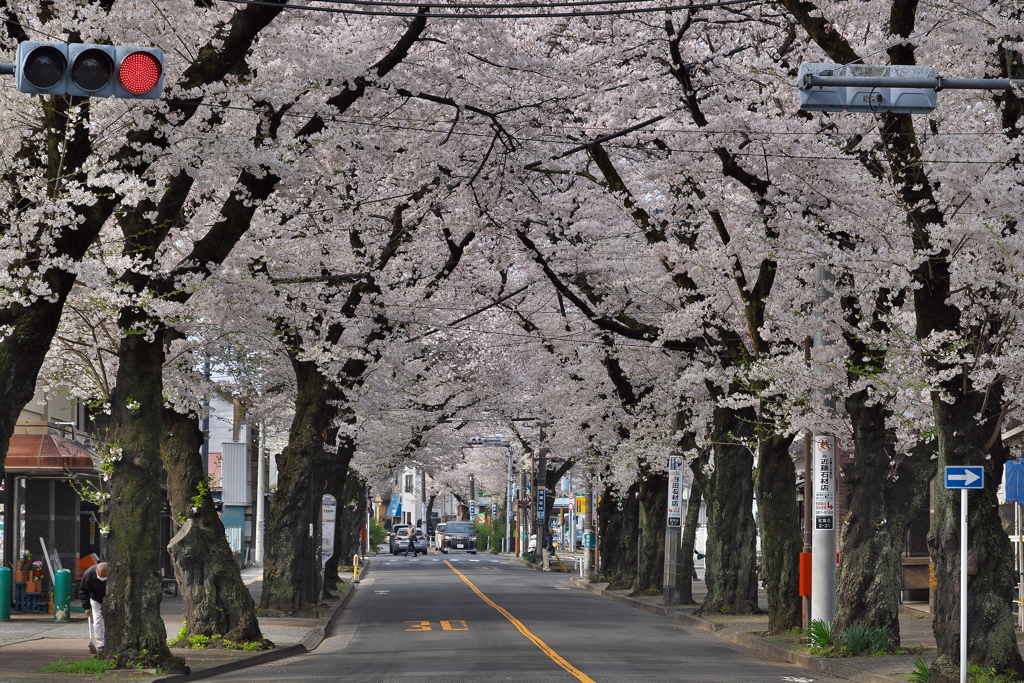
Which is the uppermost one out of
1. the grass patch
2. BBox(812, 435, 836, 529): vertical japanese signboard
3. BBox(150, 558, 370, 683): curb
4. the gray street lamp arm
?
the gray street lamp arm

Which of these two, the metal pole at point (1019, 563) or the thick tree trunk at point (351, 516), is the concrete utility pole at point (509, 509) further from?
the metal pole at point (1019, 563)

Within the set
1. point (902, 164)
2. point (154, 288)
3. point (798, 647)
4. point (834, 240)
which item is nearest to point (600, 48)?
point (834, 240)

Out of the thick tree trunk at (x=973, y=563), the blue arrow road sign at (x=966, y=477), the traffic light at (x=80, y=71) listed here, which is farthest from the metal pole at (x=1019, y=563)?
the traffic light at (x=80, y=71)

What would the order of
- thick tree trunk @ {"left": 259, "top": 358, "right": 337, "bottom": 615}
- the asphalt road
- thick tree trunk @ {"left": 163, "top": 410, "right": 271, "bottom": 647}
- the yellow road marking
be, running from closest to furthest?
the asphalt road → thick tree trunk @ {"left": 163, "top": 410, "right": 271, "bottom": 647} → the yellow road marking → thick tree trunk @ {"left": 259, "top": 358, "right": 337, "bottom": 615}

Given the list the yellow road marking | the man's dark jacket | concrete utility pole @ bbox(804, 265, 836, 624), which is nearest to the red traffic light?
the man's dark jacket

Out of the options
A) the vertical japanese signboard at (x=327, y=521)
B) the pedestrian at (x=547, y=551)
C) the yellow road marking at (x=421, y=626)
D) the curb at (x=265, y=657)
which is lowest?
the pedestrian at (x=547, y=551)

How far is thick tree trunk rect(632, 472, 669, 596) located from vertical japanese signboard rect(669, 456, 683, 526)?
3.21m

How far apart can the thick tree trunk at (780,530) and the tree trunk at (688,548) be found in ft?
31.9

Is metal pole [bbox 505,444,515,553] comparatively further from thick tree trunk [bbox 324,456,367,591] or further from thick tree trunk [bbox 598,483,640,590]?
thick tree trunk [bbox 598,483,640,590]

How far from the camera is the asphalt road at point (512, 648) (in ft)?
53.4

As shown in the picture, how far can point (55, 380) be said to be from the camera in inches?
890

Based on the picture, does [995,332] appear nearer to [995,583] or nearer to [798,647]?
[995,583]

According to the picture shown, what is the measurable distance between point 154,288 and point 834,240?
957cm

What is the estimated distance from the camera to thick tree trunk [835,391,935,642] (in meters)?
18.9
